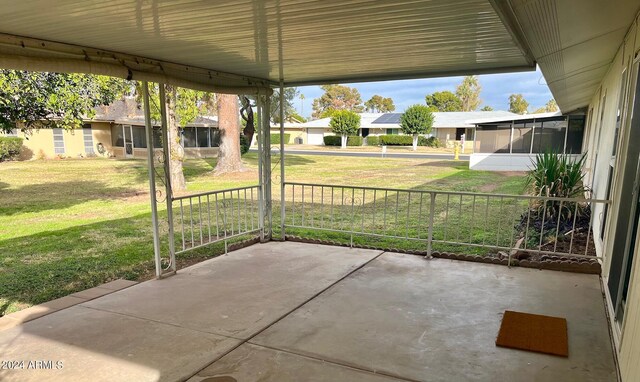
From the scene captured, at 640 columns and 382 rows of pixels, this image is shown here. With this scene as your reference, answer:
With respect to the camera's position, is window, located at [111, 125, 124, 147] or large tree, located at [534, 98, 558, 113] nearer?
window, located at [111, 125, 124, 147]

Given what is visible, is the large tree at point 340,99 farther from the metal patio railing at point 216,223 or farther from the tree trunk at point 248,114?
the metal patio railing at point 216,223

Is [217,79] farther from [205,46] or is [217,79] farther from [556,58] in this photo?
[556,58]

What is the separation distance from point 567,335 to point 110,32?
3.99 metres

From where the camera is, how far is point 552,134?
13.0m

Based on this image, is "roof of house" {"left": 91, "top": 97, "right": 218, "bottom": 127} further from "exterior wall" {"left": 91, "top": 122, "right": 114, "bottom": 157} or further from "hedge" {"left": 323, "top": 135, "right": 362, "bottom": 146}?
"hedge" {"left": 323, "top": 135, "right": 362, "bottom": 146}

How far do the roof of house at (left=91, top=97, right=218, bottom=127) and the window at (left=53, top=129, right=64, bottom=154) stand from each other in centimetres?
162

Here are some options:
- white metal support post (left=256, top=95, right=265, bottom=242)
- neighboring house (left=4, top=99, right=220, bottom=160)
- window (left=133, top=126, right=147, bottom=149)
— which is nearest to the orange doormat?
white metal support post (left=256, top=95, right=265, bottom=242)

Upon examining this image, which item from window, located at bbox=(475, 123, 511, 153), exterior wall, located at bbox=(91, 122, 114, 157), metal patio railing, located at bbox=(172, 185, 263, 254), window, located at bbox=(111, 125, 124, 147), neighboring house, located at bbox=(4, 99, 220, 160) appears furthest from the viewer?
window, located at bbox=(111, 125, 124, 147)

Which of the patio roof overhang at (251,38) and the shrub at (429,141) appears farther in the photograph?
the shrub at (429,141)

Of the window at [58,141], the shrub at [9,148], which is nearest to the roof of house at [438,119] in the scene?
the window at [58,141]

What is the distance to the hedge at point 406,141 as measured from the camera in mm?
29431

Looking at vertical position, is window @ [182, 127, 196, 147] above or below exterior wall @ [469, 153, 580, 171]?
above

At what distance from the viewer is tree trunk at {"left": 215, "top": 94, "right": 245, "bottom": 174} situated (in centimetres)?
1331

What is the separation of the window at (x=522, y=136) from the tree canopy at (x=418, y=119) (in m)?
13.6
